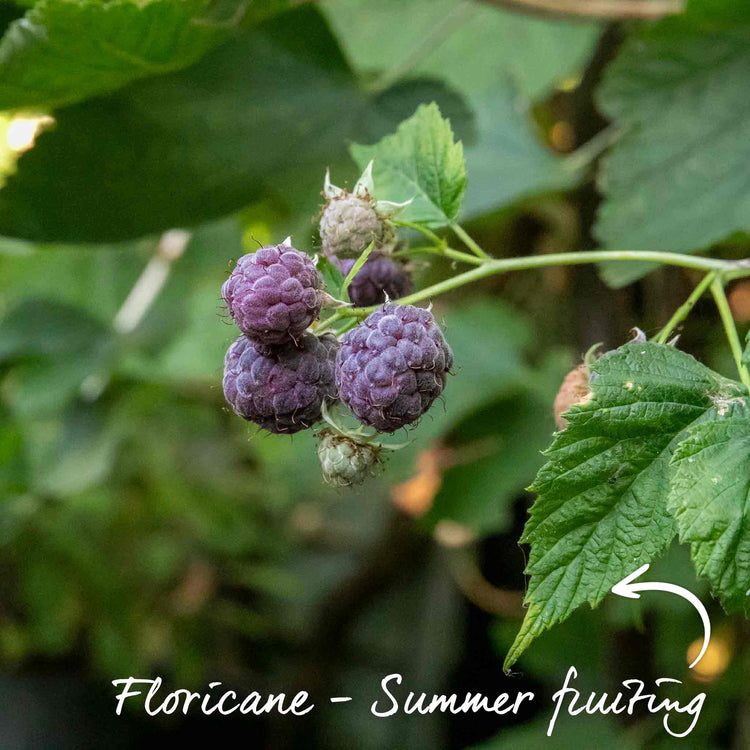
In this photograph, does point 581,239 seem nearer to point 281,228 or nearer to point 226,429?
point 281,228

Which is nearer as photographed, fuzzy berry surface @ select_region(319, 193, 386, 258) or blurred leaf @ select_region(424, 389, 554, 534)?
fuzzy berry surface @ select_region(319, 193, 386, 258)

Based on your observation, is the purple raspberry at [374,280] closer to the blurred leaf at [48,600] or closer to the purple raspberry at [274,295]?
the purple raspberry at [274,295]

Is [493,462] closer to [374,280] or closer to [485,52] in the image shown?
[485,52]

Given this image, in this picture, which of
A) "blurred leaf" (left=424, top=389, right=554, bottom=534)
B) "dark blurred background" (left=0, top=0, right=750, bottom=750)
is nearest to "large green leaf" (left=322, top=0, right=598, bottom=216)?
"dark blurred background" (left=0, top=0, right=750, bottom=750)

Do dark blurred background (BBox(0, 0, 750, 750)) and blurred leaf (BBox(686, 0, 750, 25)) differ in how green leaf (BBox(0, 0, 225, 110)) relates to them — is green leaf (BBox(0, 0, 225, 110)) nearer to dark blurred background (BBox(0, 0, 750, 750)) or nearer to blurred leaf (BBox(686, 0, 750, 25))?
dark blurred background (BBox(0, 0, 750, 750))

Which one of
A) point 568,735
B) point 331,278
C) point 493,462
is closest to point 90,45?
point 331,278

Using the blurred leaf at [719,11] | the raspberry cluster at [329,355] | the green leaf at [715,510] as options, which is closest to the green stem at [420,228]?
the raspberry cluster at [329,355]

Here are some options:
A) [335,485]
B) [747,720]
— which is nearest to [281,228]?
[335,485]
